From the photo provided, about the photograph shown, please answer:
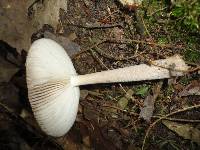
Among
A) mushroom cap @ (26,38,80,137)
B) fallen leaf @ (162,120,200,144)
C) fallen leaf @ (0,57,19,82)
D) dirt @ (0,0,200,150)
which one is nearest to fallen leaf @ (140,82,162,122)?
dirt @ (0,0,200,150)

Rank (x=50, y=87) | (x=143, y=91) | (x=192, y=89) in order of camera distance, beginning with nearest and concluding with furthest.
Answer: (x=50, y=87) → (x=192, y=89) → (x=143, y=91)

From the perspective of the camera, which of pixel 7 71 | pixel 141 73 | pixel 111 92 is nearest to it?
pixel 141 73

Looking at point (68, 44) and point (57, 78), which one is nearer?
point (57, 78)

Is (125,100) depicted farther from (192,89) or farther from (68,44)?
(68,44)

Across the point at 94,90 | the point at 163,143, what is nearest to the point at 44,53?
the point at 94,90

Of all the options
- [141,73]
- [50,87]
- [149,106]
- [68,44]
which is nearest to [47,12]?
[68,44]

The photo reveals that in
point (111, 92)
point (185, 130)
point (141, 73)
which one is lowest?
point (185, 130)
